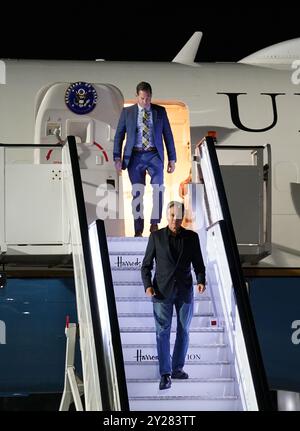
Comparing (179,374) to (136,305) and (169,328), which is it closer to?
(169,328)

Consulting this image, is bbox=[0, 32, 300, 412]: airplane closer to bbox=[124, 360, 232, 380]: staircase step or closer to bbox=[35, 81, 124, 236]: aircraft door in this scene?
bbox=[35, 81, 124, 236]: aircraft door

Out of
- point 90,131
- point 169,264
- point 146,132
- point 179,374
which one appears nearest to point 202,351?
point 179,374

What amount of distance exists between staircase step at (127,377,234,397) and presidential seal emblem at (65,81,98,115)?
11.1ft

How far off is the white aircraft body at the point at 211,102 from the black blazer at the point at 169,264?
256 cm

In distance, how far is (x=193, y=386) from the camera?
30.0 feet

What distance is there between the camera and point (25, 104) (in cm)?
1179

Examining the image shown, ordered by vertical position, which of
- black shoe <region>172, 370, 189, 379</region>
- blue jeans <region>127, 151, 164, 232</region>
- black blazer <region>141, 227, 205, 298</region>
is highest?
blue jeans <region>127, 151, 164, 232</region>

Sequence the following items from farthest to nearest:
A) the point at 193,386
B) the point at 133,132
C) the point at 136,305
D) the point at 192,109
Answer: the point at 192,109, the point at 133,132, the point at 136,305, the point at 193,386

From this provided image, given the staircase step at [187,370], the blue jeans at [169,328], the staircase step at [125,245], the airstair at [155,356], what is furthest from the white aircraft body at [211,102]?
the blue jeans at [169,328]

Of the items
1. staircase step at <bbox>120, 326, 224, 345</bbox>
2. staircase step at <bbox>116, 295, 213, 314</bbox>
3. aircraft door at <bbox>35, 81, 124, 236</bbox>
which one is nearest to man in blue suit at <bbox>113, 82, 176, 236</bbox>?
aircraft door at <bbox>35, 81, 124, 236</bbox>

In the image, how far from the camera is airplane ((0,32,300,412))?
37.3 ft

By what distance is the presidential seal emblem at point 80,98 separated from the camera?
1137 cm

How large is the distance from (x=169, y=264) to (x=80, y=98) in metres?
2.90
